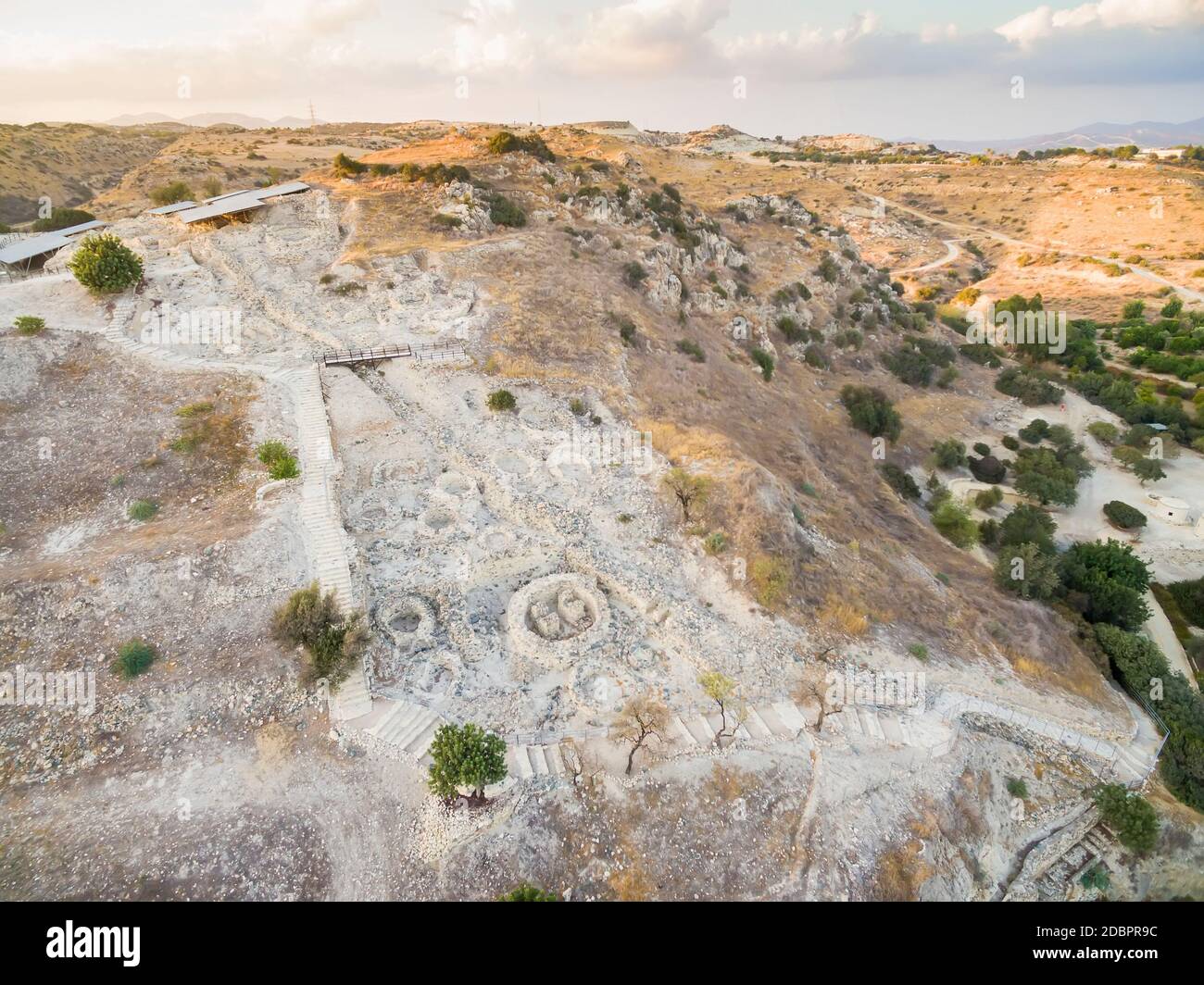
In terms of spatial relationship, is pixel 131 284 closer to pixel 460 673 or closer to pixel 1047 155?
pixel 460 673

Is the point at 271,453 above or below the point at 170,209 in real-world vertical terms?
below

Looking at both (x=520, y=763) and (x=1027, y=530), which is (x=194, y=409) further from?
(x=1027, y=530)

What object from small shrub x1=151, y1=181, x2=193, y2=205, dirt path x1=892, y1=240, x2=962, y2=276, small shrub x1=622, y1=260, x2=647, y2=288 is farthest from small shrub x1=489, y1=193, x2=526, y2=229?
dirt path x1=892, y1=240, x2=962, y2=276

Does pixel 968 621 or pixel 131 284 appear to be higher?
pixel 131 284

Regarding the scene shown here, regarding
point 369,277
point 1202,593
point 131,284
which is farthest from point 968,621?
point 131,284

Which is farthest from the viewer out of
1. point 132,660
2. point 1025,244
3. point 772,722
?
point 1025,244

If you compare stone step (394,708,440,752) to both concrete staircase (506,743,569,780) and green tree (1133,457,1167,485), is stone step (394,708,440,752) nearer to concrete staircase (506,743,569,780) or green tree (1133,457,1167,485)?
concrete staircase (506,743,569,780)

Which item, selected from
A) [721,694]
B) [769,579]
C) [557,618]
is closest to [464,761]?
[557,618]

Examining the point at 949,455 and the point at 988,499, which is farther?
the point at 949,455
